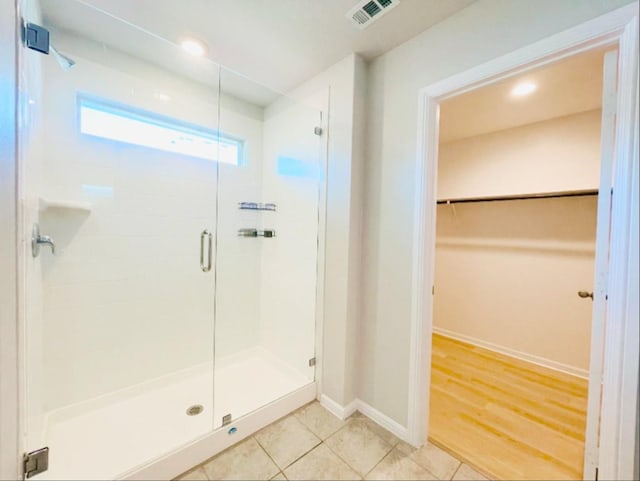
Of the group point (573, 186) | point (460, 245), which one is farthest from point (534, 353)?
point (573, 186)

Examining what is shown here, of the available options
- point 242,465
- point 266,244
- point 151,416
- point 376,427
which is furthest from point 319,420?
point 266,244

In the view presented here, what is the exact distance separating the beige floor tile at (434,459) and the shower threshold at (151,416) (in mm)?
839

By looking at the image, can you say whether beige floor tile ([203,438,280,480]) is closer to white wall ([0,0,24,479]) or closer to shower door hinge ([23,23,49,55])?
white wall ([0,0,24,479])

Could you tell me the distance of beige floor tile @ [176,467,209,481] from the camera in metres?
1.38

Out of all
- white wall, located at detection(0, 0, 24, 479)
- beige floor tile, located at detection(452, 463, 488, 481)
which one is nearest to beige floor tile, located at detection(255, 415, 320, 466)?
beige floor tile, located at detection(452, 463, 488, 481)

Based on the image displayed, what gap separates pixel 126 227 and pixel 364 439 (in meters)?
2.25

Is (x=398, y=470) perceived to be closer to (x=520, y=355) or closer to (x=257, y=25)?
(x=520, y=355)

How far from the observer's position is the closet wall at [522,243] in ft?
7.95

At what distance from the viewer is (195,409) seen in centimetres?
189

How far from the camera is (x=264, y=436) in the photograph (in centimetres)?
169

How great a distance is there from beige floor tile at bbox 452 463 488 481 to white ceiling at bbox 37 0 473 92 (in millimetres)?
2538

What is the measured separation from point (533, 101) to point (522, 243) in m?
1.36

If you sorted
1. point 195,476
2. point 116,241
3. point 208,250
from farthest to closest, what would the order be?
point 208,250, point 116,241, point 195,476

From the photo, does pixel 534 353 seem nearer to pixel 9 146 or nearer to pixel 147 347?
pixel 147 347
